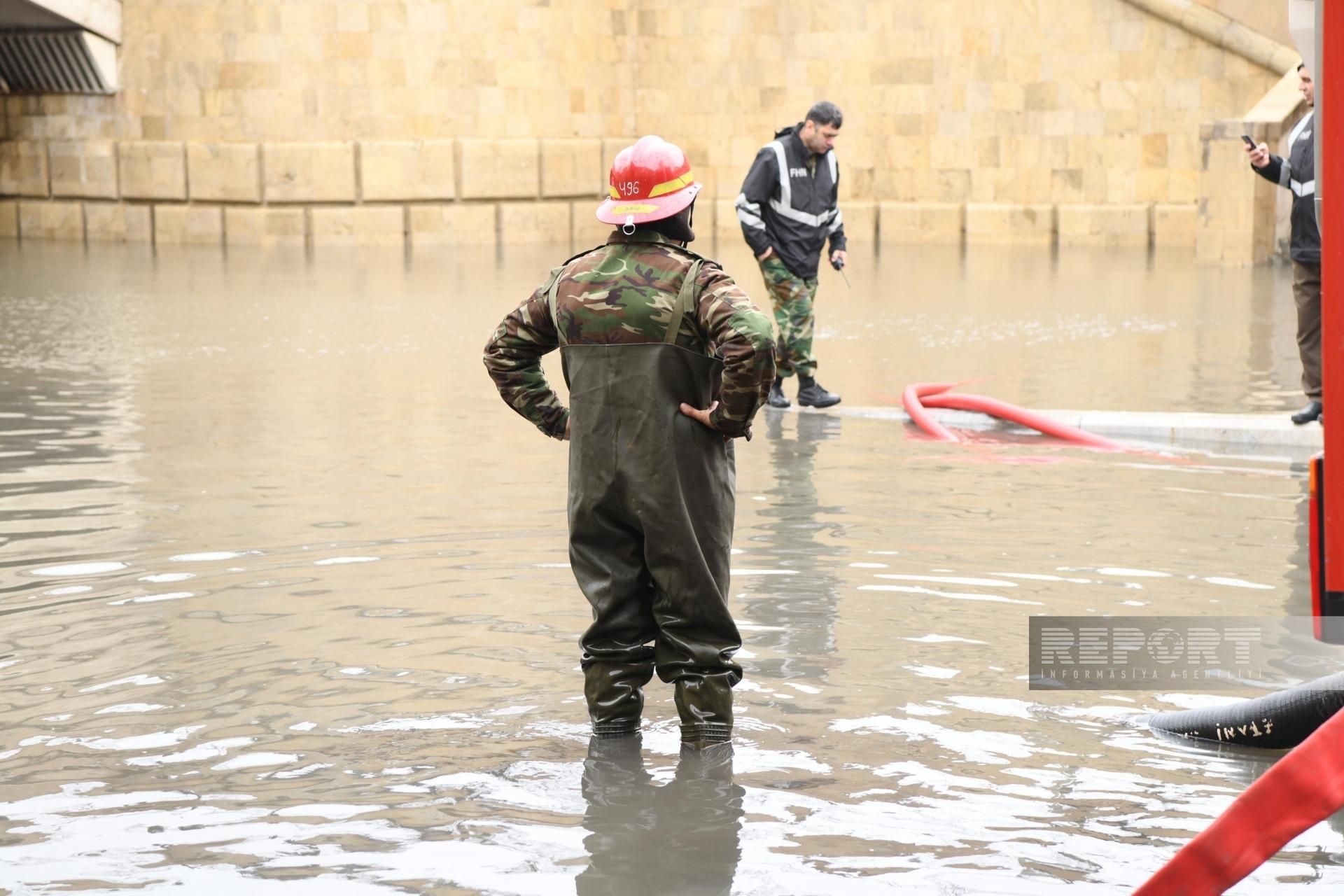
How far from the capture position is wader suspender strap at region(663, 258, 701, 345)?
14.3 ft

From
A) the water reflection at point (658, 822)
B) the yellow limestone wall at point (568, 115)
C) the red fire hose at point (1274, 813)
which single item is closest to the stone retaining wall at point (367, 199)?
the yellow limestone wall at point (568, 115)

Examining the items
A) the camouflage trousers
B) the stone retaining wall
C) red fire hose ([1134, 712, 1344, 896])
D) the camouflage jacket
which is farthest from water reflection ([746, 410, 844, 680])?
the stone retaining wall

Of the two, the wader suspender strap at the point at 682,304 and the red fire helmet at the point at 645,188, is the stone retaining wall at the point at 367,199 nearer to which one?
the red fire helmet at the point at 645,188

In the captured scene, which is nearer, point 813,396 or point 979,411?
point 979,411

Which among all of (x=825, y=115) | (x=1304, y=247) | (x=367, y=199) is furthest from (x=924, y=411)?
(x=367, y=199)

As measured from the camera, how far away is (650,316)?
4391 mm

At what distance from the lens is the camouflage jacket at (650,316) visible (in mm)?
4266

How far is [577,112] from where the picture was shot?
24781 mm

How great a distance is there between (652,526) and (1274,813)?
67.6 inches

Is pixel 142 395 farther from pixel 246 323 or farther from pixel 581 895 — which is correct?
pixel 581 895

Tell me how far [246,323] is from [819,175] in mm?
6342

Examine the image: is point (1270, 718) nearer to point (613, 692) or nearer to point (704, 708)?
point (704, 708)

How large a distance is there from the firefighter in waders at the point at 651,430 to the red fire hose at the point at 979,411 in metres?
4.97

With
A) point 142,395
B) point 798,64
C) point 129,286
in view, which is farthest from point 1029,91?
point 142,395
